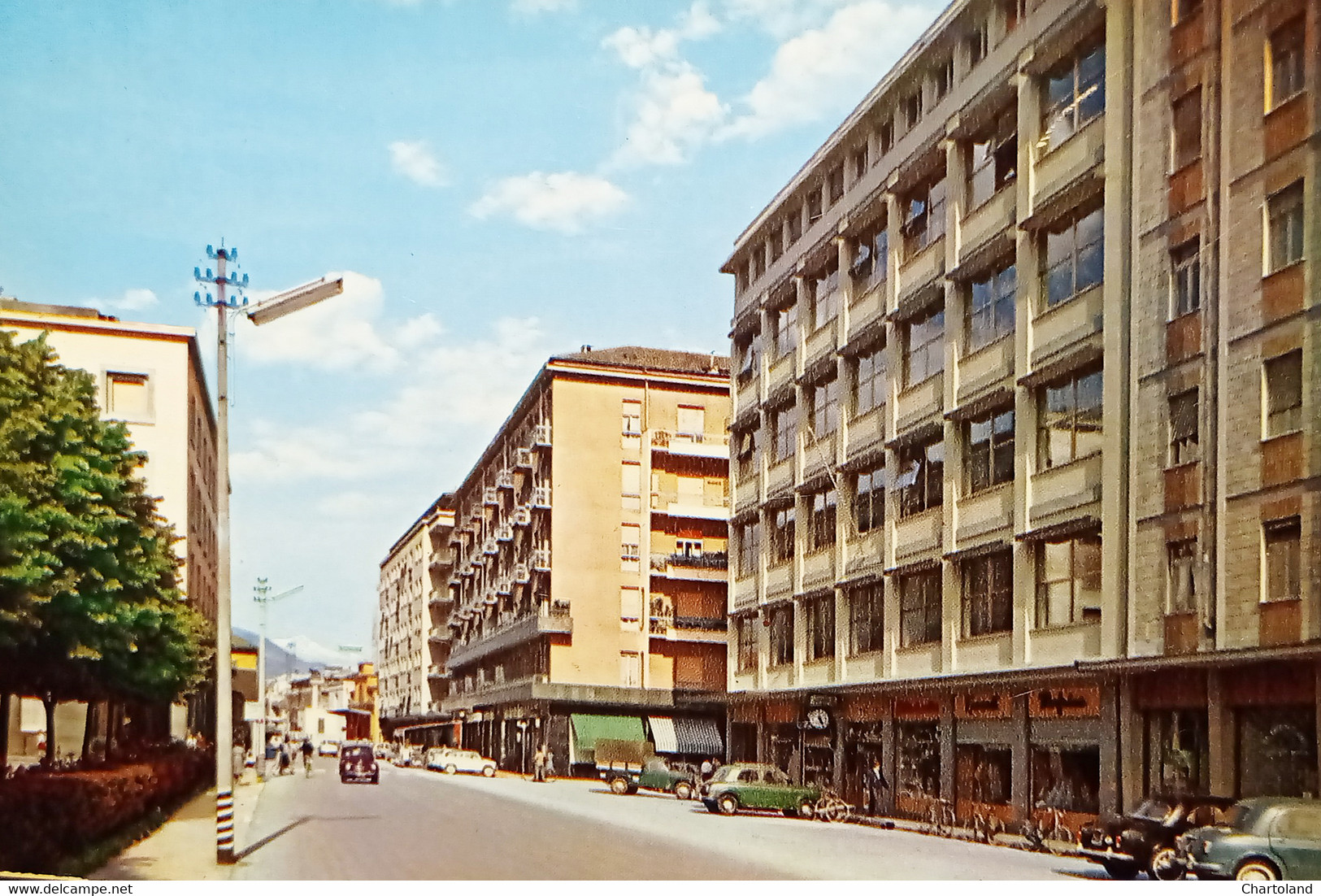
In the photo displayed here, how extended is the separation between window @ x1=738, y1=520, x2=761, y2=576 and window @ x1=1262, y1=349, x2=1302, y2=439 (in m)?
27.6

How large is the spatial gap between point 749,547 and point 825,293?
1113cm

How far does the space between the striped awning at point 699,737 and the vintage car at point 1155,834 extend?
4439 centimetres

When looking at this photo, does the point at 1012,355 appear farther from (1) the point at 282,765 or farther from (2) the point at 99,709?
(1) the point at 282,765

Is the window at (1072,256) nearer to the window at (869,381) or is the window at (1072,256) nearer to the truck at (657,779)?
the window at (869,381)

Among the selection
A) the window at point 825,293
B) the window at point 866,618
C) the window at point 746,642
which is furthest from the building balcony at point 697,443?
the window at point 866,618

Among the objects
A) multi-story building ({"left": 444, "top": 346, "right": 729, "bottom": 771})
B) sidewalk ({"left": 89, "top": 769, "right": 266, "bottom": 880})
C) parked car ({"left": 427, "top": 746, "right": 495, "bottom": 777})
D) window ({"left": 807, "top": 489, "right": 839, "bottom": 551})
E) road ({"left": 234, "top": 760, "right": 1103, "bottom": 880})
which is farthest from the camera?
parked car ({"left": 427, "top": 746, "right": 495, "bottom": 777})

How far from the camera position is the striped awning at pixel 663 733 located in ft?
217

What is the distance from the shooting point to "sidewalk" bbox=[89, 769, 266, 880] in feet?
68.0

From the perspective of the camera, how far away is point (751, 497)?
51125 millimetres

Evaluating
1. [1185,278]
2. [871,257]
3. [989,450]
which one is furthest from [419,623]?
[1185,278]

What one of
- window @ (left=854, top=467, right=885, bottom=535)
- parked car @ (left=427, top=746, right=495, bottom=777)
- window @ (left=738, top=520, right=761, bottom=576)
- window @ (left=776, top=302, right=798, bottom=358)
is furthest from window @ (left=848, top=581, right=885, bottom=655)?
parked car @ (left=427, top=746, right=495, bottom=777)

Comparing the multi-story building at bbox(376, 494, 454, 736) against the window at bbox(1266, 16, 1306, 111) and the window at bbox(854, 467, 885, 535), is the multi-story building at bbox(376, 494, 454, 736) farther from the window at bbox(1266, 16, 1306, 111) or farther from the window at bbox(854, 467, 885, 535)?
the window at bbox(1266, 16, 1306, 111)

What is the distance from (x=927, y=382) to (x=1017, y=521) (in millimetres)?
6274
